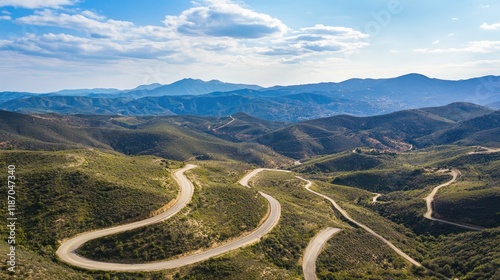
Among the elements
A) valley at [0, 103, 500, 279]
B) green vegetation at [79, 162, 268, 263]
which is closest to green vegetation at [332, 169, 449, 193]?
valley at [0, 103, 500, 279]

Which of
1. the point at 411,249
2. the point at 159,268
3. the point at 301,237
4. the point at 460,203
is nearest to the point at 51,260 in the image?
the point at 159,268

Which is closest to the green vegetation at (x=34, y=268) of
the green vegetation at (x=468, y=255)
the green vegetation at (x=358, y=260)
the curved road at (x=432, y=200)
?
the green vegetation at (x=358, y=260)

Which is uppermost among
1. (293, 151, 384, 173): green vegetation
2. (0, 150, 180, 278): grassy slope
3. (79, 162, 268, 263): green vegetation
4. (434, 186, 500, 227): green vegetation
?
(0, 150, 180, 278): grassy slope

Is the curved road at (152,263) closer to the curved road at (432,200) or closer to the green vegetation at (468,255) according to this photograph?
the green vegetation at (468,255)

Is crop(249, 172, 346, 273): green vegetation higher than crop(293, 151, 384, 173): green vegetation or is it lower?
higher

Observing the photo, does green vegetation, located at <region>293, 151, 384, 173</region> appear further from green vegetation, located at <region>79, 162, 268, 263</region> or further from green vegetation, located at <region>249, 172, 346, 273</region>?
green vegetation, located at <region>79, 162, 268, 263</region>

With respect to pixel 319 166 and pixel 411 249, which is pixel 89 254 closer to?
pixel 411 249
